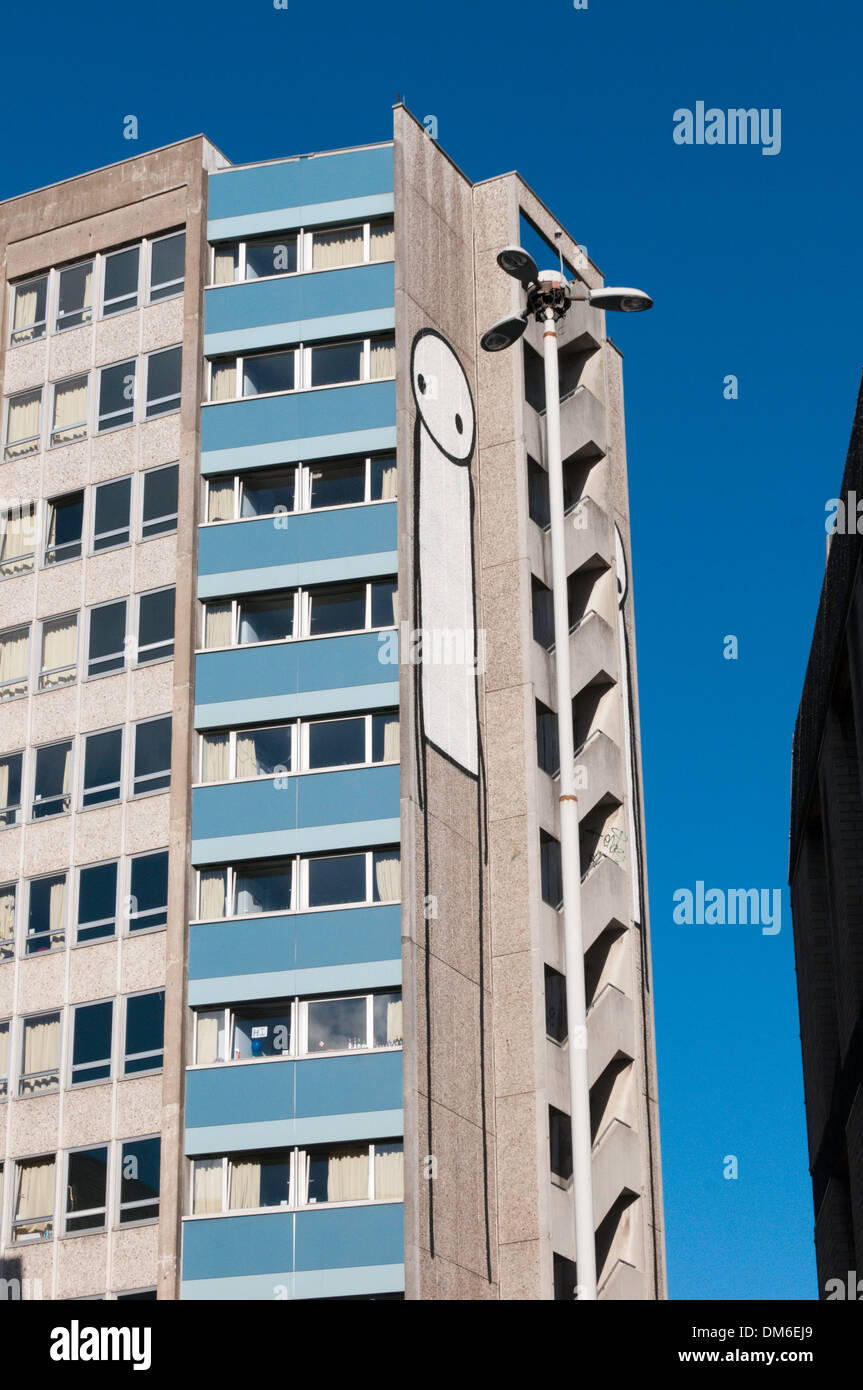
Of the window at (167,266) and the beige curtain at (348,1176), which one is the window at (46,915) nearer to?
the beige curtain at (348,1176)

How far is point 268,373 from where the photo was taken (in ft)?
145

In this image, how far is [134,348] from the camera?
45219 mm

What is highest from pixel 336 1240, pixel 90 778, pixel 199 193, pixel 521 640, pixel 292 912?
pixel 199 193

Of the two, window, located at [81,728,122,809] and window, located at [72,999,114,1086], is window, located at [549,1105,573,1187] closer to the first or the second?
window, located at [72,999,114,1086]

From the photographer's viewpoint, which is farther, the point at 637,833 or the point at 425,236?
the point at 637,833

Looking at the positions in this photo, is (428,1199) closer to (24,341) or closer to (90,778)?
(90,778)

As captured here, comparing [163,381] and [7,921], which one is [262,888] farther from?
[163,381]

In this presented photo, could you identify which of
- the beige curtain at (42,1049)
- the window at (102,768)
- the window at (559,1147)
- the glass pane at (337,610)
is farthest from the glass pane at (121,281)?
the window at (559,1147)

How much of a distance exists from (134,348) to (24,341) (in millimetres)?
3364

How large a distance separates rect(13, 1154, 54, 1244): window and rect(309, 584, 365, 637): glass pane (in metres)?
11.6

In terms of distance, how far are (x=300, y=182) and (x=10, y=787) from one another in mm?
14765

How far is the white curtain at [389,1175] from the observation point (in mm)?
36125
